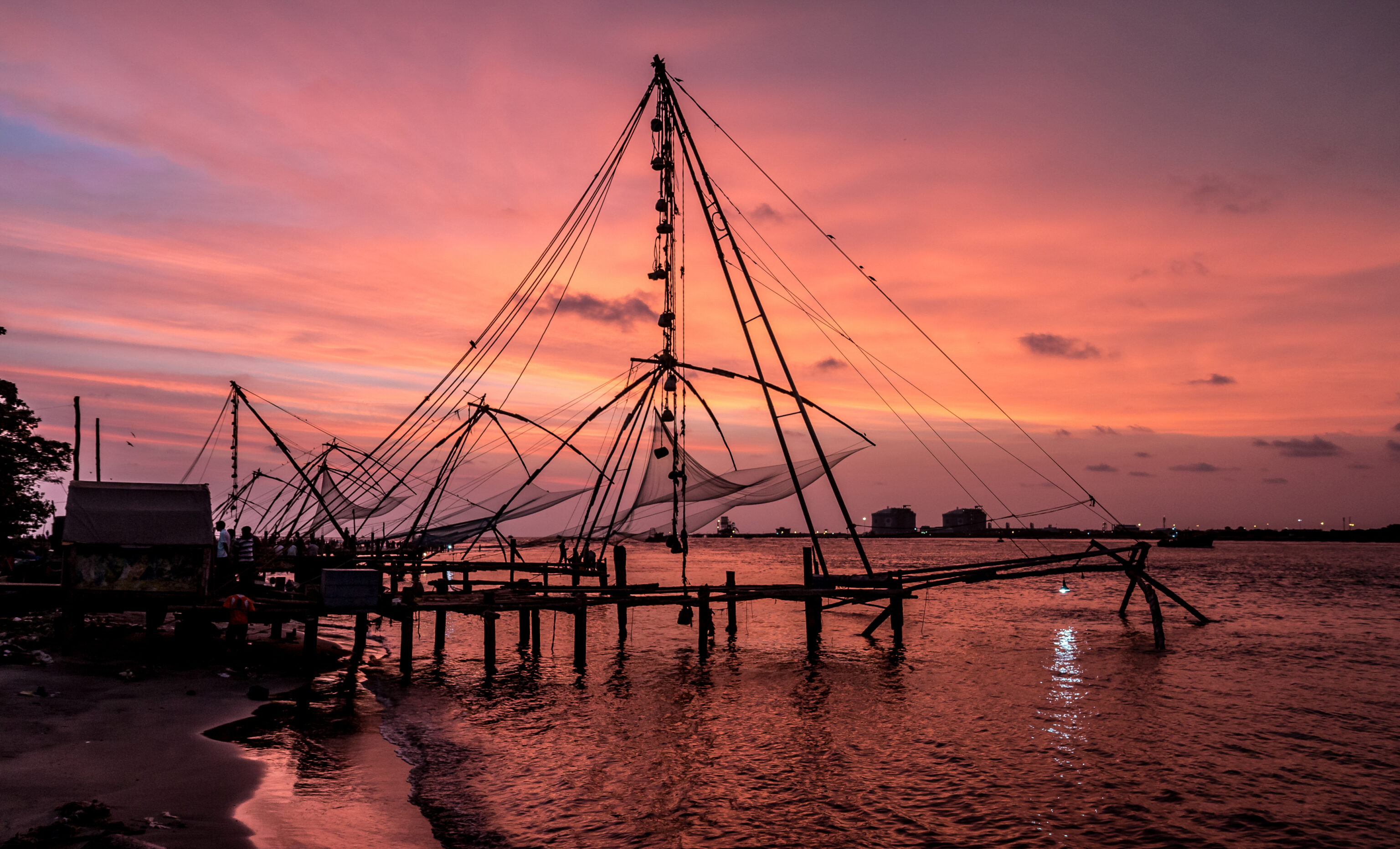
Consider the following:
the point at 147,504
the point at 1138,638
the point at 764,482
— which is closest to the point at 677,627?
the point at 764,482

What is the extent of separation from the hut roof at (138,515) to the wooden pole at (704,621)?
10546mm

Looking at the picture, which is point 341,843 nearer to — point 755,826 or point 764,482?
point 755,826

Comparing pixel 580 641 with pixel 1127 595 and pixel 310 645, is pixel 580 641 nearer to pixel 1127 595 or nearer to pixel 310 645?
pixel 310 645

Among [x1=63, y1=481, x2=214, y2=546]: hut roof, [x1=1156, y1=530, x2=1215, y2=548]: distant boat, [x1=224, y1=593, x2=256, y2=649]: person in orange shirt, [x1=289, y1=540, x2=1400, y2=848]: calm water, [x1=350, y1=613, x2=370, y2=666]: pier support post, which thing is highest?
[x1=63, y1=481, x2=214, y2=546]: hut roof

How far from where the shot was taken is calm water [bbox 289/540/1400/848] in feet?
32.0

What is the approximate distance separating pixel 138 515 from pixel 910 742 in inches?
574

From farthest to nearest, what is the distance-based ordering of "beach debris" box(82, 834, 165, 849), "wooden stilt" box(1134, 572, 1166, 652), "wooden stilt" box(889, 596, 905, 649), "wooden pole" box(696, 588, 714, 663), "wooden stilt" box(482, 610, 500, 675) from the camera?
"wooden stilt" box(1134, 572, 1166, 652) → "wooden stilt" box(889, 596, 905, 649) → "wooden pole" box(696, 588, 714, 663) → "wooden stilt" box(482, 610, 500, 675) → "beach debris" box(82, 834, 165, 849)

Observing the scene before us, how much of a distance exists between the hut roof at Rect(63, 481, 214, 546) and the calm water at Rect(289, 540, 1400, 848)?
193 inches

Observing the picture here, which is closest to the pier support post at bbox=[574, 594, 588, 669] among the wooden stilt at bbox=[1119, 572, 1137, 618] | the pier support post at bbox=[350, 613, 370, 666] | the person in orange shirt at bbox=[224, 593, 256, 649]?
the pier support post at bbox=[350, 613, 370, 666]

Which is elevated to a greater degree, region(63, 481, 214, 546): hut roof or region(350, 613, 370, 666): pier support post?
region(63, 481, 214, 546): hut roof

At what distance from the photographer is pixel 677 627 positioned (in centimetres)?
2977

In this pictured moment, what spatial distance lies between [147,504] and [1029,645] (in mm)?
23452

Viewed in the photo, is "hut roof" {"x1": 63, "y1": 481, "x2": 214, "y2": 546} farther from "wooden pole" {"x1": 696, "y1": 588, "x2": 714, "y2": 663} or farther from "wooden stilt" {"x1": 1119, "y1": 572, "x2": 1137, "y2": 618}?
"wooden stilt" {"x1": 1119, "y1": 572, "x2": 1137, "y2": 618}

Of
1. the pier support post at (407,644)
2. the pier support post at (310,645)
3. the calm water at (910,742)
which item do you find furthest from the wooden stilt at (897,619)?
the pier support post at (310,645)
